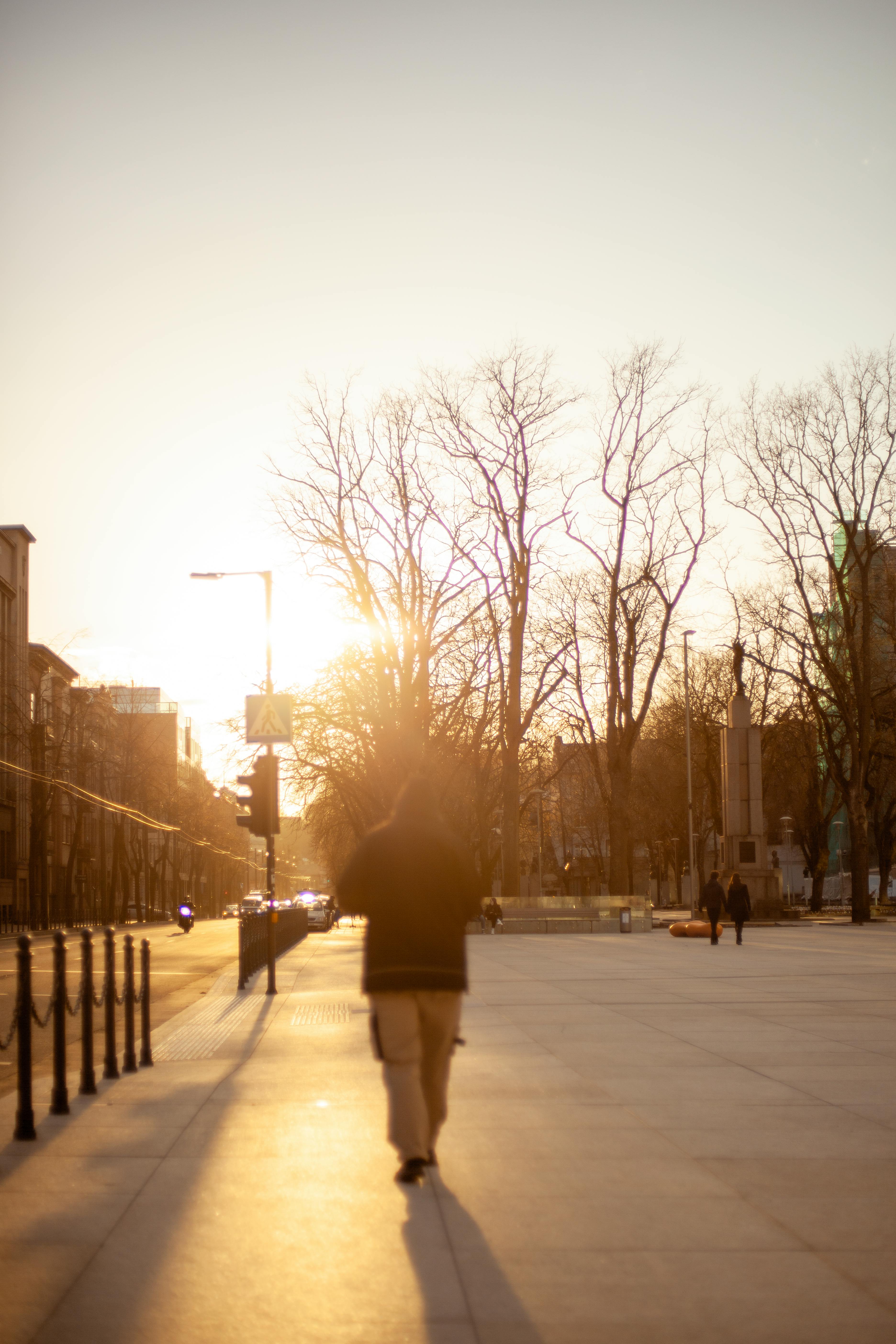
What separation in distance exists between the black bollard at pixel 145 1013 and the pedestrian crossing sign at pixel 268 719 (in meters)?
6.89

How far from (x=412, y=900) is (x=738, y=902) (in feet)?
81.9

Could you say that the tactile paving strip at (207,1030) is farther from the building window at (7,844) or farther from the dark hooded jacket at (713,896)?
the building window at (7,844)

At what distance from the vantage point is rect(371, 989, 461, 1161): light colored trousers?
19.9 feet

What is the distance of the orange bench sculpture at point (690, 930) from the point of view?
1300 inches

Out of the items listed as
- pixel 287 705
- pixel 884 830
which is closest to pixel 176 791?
pixel 884 830

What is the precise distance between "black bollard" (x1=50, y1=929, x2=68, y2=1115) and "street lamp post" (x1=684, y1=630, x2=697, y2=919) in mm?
44616

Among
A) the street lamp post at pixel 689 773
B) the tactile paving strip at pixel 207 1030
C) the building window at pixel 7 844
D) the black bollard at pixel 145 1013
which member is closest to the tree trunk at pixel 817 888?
the street lamp post at pixel 689 773

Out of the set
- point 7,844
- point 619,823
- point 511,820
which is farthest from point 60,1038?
point 7,844

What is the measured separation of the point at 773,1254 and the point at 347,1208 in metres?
1.79

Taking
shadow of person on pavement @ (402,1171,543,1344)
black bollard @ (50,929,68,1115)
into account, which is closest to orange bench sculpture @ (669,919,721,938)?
black bollard @ (50,929,68,1115)

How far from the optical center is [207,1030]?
13227mm

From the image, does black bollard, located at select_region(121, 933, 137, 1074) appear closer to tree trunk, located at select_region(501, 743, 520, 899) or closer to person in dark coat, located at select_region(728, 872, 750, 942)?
person in dark coat, located at select_region(728, 872, 750, 942)

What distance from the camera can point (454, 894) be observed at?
6.33 metres

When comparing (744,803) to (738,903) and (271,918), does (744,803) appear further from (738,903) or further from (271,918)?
(271,918)
